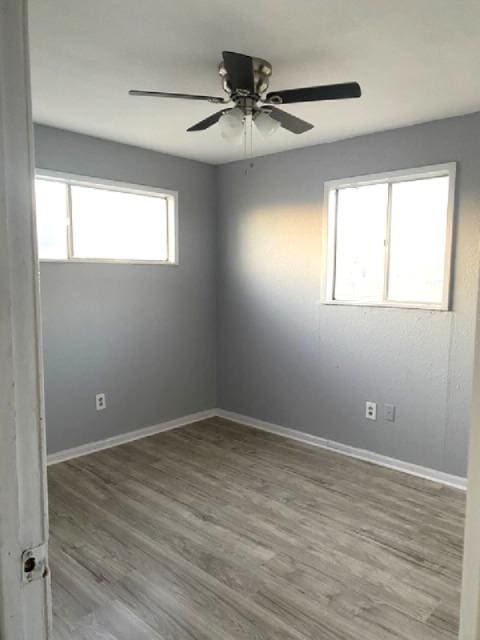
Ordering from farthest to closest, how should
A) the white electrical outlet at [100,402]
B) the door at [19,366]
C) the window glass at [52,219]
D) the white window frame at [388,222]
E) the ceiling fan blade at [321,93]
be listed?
1. the white electrical outlet at [100,402]
2. the window glass at [52,219]
3. the white window frame at [388,222]
4. the ceiling fan blade at [321,93]
5. the door at [19,366]

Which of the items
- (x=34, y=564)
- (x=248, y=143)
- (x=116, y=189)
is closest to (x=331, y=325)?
(x=248, y=143)

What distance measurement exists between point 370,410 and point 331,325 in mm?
746

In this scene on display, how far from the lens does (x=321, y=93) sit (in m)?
1.96

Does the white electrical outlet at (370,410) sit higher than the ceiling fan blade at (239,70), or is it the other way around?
the ceiling fan blade at (239,70)

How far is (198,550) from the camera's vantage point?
7.63ft

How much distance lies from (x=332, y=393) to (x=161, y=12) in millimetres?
2893

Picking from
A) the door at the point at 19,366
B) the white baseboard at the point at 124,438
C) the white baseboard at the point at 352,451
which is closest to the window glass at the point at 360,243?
the white baseboard at the point at 352,451

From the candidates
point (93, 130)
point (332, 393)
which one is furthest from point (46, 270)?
point (332, 393)

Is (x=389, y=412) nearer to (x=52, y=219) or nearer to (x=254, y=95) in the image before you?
(x=254, y=95)

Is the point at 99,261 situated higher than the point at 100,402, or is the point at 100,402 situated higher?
the point at 99,261

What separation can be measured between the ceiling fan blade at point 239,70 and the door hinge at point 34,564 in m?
1.74

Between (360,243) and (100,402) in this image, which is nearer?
(360,243)

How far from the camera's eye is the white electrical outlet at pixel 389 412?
132 inches

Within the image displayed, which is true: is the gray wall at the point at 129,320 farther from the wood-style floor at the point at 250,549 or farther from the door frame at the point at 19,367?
the door frame at the point at 19,367
